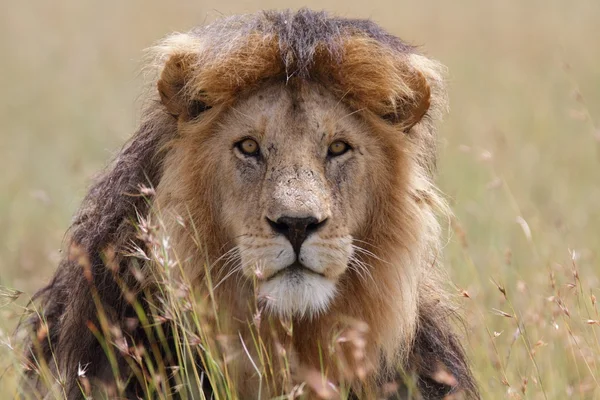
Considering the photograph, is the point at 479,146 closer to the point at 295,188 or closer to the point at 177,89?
the point at 177,89

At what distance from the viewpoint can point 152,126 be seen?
15.0ft

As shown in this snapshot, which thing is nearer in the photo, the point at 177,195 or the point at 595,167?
the point at 177,195

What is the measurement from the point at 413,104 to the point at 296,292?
1044mm

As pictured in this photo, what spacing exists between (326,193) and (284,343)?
26.5 inches

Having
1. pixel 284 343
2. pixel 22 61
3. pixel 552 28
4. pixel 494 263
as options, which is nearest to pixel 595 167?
pixel 494 263

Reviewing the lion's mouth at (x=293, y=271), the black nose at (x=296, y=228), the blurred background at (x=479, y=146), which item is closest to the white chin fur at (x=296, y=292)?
the lion's mouth at (x=293, y=271)

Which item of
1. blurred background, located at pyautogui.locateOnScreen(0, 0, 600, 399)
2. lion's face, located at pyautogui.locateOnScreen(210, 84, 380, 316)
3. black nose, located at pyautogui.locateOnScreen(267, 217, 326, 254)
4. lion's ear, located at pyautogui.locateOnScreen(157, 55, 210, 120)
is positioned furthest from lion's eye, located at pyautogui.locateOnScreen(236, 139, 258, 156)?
blurred background, located at pyautogui.locateOnScreen(0, 0, 600, 399)

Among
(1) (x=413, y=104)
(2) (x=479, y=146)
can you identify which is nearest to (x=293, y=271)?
(1) (x=413, y=104)

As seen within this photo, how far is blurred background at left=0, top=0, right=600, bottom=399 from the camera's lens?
5441mm

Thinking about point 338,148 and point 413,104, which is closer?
point 338,148

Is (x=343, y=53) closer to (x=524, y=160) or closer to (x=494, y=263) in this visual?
(x=494, y=263)

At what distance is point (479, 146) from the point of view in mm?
10594

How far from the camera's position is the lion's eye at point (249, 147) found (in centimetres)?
430

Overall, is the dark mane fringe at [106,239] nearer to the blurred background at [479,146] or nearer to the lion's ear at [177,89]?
the lion's ear at [177,89]
